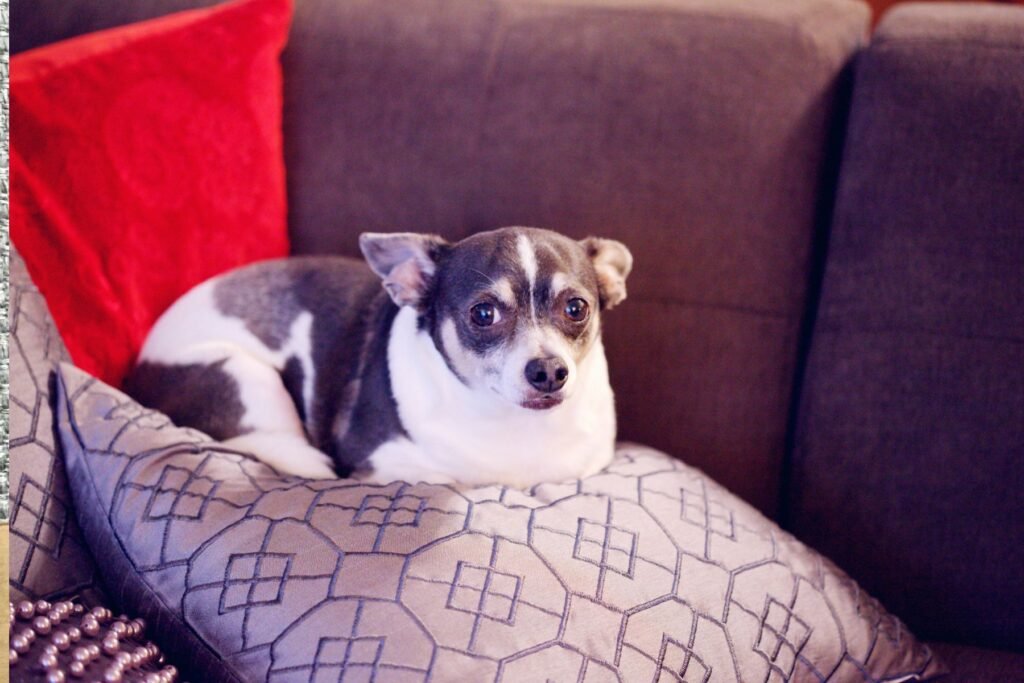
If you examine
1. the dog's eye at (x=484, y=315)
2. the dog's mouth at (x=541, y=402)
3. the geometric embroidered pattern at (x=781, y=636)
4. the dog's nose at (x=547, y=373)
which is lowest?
the geometric embroidered pattern at (x=781, y=636)

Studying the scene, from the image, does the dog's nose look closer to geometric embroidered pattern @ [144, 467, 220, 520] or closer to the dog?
the dog

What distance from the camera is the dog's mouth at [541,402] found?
141 cm

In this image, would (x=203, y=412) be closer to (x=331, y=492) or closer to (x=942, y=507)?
(x=331, y=492)

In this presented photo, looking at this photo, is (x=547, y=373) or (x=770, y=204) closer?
(x=547, y=373)

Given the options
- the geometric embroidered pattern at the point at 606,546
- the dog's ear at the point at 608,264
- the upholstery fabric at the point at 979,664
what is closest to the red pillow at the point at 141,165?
the dog's ear at the point at 608,264

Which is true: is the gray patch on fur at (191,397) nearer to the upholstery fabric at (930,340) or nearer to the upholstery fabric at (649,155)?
the upholstery fabric at (649,155)

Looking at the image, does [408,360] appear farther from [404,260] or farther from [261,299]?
[261,299]

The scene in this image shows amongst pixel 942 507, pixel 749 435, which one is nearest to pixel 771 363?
pixel 749 435

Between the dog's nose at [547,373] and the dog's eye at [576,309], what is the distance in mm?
104

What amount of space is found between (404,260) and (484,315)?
0.17 m

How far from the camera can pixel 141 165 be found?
162cm

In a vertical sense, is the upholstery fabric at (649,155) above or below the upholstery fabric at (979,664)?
above

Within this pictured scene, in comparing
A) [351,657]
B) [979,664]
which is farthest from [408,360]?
[979,664]

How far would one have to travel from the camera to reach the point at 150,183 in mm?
1625
